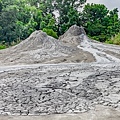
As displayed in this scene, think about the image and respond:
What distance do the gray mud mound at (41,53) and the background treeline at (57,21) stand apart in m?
7.10

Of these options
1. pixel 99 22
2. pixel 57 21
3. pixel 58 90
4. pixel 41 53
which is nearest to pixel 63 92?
pixel 58 90

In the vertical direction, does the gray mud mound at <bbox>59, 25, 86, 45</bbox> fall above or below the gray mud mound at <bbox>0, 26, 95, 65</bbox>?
above

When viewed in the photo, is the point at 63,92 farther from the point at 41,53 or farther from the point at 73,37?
the point at 73,37

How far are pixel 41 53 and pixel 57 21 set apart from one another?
439 inches

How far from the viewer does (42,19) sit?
20.3m

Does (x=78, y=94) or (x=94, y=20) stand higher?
(x=94, y=20)

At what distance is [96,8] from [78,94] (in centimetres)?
1647

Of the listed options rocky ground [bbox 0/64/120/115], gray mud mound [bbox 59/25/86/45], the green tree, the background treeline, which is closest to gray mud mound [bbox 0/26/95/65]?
gray mud mound [bbox 59/25/86/45]

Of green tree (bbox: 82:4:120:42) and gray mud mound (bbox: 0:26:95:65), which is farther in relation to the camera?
green tree (bbox: 82:4:120:42)

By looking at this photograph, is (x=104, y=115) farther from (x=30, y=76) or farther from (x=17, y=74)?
(x=17, y=74)

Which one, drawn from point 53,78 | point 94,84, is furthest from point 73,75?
point 94,84

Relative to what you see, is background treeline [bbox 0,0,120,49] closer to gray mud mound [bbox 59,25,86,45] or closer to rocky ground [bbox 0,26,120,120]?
gray mud mound [bbox 59,25,86,45]

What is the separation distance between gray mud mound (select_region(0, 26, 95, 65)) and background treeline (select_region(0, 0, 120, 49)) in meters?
7.10

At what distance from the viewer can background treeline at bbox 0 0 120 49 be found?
774 inches
